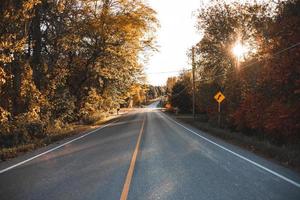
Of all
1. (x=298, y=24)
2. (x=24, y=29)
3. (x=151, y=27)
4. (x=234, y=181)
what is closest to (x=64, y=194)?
(x=234, y=181)

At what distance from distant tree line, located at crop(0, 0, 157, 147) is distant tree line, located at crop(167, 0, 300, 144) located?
720 cm

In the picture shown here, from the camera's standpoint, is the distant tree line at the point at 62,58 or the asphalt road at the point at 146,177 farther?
the distant tree line at the point at 62,58

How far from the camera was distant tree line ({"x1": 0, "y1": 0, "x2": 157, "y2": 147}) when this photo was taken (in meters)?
16.5

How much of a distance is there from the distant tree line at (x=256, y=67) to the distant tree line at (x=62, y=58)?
7.20 metres

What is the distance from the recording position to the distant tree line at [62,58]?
16484 mm

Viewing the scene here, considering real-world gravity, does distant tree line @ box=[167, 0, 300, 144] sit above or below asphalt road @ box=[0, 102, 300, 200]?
above

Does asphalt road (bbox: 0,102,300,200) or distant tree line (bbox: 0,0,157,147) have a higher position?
distant tree line (bbox: 0,0,157,147)

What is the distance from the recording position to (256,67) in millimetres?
23781

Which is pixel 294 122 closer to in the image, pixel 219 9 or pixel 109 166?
pixel 109 166

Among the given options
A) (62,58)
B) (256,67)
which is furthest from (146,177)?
(62,58)

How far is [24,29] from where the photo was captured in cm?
1781

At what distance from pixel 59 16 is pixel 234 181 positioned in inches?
796

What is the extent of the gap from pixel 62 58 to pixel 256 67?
581 inches

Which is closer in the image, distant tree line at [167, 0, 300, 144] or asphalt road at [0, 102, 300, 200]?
asphalt road at [0, 102, 300, 200]
